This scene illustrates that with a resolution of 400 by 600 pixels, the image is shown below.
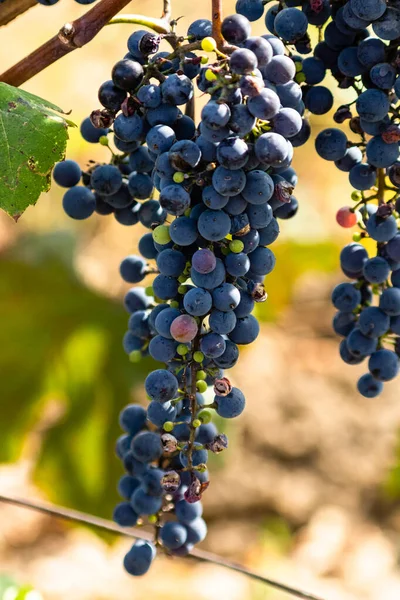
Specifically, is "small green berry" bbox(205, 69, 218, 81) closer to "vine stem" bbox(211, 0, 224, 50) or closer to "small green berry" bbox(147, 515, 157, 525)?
"vine stem" bbox(211, 0, 224, 50)

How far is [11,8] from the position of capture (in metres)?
0.82

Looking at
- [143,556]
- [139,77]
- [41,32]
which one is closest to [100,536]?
[143,556]

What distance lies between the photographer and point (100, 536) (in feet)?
5.50

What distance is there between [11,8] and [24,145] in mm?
166

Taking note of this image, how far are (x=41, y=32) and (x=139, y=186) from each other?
8.32ft

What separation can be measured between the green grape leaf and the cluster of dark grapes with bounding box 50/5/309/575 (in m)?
0.05

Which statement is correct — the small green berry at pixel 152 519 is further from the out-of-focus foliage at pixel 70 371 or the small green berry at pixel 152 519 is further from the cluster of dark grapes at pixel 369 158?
the out-of-focus foliage at pixel 70 371

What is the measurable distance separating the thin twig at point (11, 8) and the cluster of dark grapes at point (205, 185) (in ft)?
0.52

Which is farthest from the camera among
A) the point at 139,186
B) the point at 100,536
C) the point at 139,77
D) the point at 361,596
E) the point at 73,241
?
the point at 361,596

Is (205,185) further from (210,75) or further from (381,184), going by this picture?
(381,184)

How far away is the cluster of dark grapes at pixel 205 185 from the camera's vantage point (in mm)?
657

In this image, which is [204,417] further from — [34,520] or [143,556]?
[34,520]

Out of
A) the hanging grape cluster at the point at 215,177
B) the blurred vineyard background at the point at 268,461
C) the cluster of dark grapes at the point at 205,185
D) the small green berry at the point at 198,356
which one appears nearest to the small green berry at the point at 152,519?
the hanging grape cluster at the point at 215,177

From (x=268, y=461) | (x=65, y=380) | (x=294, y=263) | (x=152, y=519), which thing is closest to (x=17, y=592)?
(x=152, y=519)
